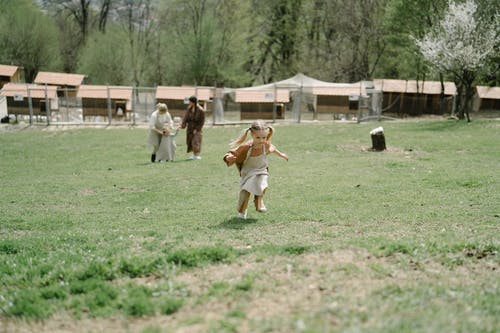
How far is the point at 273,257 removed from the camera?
17.8 ft

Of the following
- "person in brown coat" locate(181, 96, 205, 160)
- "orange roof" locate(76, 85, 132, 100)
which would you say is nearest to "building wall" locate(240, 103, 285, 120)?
"orange roof" locate(76, 85, 132, 100)

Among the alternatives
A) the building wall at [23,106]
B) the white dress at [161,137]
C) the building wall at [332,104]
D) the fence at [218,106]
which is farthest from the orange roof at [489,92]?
the building wall at [23,106]

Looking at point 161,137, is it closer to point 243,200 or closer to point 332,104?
point 243,200

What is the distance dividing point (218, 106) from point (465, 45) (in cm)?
1397

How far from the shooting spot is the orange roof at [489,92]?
38.3m

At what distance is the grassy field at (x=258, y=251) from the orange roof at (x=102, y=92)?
19344mm

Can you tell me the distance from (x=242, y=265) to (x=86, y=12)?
59.0m

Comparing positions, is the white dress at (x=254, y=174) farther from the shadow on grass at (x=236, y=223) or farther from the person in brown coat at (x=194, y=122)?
the person in brown coat at (x=194, y=122)

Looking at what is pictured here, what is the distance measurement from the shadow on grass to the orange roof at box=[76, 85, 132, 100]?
2563 centimetres

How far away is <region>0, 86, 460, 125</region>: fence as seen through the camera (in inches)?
1174

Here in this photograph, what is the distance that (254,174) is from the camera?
7.62 m

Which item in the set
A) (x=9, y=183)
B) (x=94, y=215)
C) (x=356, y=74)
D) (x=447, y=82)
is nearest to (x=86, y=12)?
(x=356, y=74)

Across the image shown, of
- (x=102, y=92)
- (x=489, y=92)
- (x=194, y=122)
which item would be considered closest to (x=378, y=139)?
(x=194, y=122)

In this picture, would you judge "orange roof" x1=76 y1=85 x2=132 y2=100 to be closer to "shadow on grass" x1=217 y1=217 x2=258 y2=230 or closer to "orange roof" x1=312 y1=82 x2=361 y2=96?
"orange roof" x1=312 y1=82 x2=361 y2=96
